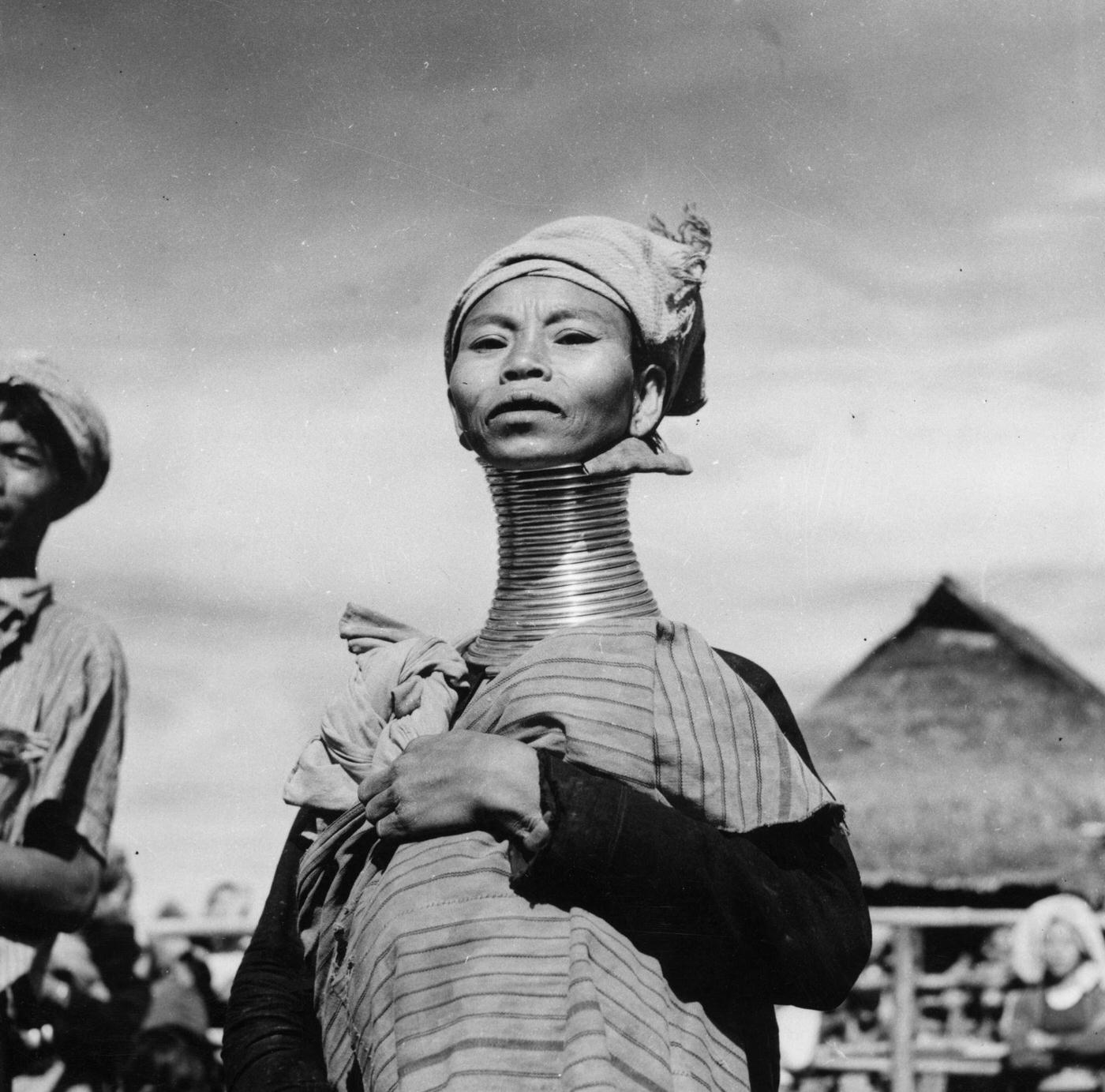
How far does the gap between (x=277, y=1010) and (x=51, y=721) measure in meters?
1.80

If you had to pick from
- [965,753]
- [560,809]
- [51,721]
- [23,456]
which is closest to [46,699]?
[51,721]

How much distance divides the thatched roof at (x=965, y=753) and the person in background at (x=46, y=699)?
235 inches

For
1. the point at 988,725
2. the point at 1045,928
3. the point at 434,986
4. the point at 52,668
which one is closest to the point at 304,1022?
the point at 434,986

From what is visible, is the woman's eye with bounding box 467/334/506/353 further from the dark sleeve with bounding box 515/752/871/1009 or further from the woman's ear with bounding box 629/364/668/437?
the dark sleeve with bounding box 515/752/871/1009

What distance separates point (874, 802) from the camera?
970 centimetres

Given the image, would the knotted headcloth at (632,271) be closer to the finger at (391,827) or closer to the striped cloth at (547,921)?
the striped cloth at (547,921)

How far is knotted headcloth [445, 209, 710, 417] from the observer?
273 centimetres

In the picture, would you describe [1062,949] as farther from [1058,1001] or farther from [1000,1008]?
[1000,1008]

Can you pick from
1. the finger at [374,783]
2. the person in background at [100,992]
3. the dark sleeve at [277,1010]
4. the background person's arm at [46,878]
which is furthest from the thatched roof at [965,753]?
the finger at [374,783]

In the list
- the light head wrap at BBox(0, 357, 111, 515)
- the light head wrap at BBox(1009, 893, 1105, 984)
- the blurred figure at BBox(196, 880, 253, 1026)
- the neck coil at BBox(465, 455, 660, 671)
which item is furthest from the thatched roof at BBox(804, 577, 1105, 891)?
the neck coil at BBox(465, 455, 660, 671)

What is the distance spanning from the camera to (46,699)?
4133 mm

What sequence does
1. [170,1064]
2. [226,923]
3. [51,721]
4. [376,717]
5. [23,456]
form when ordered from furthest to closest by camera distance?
1. [226,923]
2. [170,1064]
3. [23,456]
4. [51,721]
5. [376,717]

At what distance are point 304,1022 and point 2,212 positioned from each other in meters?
3.44

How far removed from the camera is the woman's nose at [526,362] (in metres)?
2.65
